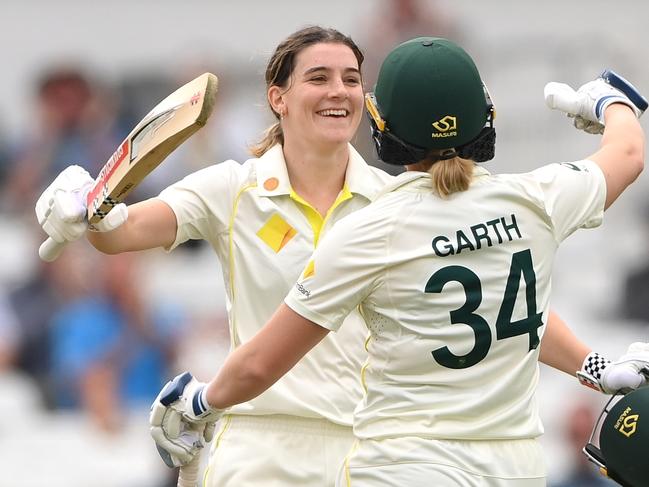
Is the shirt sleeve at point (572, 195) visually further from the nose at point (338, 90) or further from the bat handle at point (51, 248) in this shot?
the bat handle at point (51, 248)

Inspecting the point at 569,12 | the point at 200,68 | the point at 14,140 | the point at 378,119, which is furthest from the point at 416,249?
the point at 569,12


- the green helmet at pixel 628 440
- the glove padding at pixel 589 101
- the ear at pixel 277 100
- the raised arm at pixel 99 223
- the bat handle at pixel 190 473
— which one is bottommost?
the bat handle at pixel 190 473

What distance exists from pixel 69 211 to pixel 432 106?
980 millimetres

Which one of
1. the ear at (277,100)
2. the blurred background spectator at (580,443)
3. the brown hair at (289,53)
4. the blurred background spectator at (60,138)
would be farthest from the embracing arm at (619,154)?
the blurred background spectator at (60,138)

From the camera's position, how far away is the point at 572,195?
11.1 feet

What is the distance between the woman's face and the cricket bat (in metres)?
0.57

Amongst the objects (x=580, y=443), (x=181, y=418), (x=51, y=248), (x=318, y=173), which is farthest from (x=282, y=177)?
(x=580, y=443)

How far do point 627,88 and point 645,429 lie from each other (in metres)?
0.96

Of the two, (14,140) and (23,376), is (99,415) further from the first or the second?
(14,140)

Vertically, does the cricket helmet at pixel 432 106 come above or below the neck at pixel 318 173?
above

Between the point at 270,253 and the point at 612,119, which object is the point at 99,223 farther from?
the point at 612,119

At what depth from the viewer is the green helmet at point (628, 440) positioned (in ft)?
10.9

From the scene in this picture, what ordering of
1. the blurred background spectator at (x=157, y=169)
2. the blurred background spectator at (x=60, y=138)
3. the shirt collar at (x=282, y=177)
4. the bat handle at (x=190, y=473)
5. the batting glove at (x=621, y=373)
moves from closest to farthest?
the batting glove at (x=621, y=373) < the bat handle at (x=190, y=473) < the shirt collar at (x=282, y=177) < the blurred background spectator at (x=157, y=169) < the blurred background spectator at (x=60, y=138)

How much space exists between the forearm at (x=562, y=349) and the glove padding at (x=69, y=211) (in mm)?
1201
